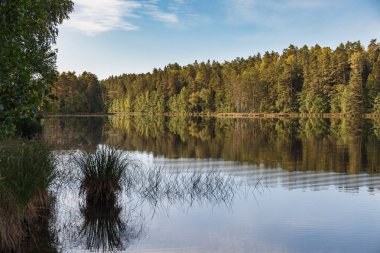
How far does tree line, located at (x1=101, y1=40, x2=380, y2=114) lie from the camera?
97.1 metres

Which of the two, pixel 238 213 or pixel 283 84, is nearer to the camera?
pixel 238 213

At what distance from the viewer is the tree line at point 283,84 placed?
97.1 m

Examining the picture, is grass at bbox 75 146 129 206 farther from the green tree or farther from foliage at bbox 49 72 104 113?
foliage at bbox 49 72 104 113

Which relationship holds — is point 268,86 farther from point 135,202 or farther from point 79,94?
point 135,202

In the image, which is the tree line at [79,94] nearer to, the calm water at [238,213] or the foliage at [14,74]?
the calm water at [238,213]

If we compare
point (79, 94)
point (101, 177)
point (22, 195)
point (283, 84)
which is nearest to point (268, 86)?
point (283, 84)

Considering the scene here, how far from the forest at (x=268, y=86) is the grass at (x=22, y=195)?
→ 72.6 meters

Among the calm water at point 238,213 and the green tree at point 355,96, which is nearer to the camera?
the calm water at point 238,213

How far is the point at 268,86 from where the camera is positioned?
123 metres

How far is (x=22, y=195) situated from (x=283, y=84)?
110 m

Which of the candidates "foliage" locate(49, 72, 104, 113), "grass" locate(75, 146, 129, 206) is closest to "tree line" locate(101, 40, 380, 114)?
"foliage" locate(49, 72, 104, 113)

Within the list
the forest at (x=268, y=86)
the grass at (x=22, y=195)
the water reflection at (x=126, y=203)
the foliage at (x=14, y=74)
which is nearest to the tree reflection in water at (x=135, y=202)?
the water reflection at (x=126, y=203)

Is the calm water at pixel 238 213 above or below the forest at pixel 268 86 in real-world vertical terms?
below

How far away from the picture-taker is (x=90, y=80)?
14788 cm
